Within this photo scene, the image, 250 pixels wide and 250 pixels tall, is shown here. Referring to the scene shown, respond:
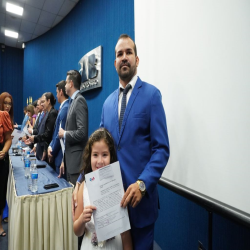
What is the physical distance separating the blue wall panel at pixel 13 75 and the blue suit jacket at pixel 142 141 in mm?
7518

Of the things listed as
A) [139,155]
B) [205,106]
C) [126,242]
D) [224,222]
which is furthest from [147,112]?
[224,222]

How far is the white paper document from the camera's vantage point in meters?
0.73

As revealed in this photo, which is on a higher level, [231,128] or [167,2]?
[167,2]

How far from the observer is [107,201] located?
75cm

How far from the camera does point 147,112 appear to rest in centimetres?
90

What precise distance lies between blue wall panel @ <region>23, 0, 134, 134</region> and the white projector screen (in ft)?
3.97

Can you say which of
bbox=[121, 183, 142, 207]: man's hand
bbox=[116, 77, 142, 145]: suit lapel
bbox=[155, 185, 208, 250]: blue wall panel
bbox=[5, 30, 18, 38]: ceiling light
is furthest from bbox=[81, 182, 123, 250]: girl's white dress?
bbox=[5, 30, 18, 38]: ceiling light

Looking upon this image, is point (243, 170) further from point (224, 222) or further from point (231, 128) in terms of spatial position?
point (224, 222)

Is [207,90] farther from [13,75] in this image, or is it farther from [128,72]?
[13,75]

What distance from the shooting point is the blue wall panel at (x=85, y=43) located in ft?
8.48

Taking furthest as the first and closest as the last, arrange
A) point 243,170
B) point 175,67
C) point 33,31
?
point 33,31
point 175,67
point 243,170

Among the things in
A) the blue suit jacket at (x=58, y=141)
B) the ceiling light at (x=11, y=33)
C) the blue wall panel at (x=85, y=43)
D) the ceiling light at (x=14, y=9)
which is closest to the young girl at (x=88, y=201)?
the blue suit jacket at (x=58, y=141)

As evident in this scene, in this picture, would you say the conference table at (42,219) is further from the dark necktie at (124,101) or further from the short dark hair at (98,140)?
the dark necktie at (124,101)

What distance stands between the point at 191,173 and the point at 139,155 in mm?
392
